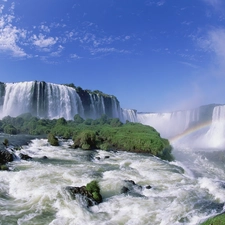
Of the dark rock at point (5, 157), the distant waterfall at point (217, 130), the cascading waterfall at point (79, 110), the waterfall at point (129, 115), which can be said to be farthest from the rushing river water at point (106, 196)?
the waterfall at point (129, 115)

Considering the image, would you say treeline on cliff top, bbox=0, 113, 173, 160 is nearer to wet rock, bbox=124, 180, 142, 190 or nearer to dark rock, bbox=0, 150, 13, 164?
dark rock, bbox=0, 150, 13, 164

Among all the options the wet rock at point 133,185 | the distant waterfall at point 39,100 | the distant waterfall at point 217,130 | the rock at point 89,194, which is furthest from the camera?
the distant waterfall at point 39,100

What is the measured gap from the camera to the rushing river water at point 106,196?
958 cm

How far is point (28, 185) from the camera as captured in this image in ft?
41.4

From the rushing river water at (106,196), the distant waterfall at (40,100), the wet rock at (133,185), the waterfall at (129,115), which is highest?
the distant waterfall at (40,100)

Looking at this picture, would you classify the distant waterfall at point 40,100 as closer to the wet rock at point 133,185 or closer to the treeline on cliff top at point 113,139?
the treeline on cliff top at point 113,139

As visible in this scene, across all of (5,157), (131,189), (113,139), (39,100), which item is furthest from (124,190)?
(39,100)

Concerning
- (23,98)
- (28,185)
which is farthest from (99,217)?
(23,98)

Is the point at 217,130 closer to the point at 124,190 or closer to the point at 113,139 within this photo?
the point at 113,139

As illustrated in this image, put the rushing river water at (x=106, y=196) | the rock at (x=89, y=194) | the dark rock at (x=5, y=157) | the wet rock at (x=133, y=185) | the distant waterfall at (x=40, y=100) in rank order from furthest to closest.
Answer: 1. the distant waterfall at (x=40, y=100)
2. the dark rock at (x=5, y=157)
3. the wet rock at (x=133, y=185)
4. the rock at (x=89, y=194)
5. the rushing river water at (x=106, y=196)

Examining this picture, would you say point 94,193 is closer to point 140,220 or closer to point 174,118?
point 140,220

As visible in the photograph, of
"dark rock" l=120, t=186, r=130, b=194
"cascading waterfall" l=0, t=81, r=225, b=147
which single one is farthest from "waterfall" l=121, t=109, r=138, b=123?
"dark rock" l=120, t=186, r=130, b=194

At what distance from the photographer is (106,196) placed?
1205cm

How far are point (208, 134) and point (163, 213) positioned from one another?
3927 cm
